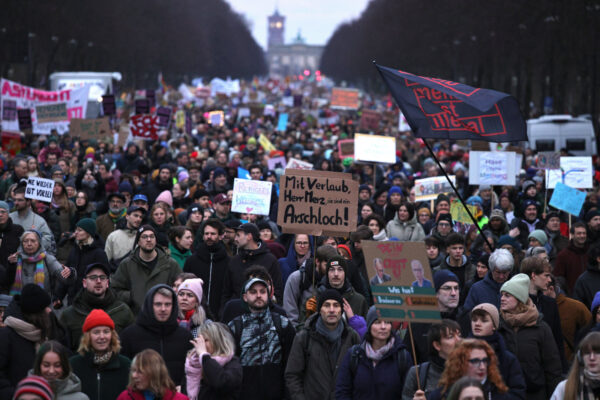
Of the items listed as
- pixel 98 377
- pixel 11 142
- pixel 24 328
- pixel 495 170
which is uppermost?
pixel 11 142

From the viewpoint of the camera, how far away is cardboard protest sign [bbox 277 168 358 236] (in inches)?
357

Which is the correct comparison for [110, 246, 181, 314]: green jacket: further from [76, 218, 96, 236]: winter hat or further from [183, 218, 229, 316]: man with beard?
[76, 218, 96, 236]: winter hat

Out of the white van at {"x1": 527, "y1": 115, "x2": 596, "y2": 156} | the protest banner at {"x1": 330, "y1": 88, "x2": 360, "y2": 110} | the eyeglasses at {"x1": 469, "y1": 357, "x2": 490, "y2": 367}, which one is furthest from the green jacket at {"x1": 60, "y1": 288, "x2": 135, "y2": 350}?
the protest banner at {"x1": 330, "y1": 88, "x2": 360, "y2": 110}

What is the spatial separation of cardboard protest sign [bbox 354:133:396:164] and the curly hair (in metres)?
12.0

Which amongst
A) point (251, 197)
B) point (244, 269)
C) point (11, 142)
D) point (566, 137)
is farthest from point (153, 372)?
point (566, 137)

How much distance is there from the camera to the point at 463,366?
5645 mm

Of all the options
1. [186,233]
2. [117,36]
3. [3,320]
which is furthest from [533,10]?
[3,320]

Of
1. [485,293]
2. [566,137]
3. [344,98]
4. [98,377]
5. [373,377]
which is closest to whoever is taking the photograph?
Result: [98,377]

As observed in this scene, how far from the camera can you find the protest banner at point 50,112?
22734 mm

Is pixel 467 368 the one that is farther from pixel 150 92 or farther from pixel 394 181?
pixel 150 92

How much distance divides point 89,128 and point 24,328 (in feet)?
55.1

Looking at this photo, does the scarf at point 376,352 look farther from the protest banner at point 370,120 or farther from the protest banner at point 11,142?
the protest banner at point 370,120

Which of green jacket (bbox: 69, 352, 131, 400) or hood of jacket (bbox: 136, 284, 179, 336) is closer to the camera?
green jacket (bbox: 69, 352, 131, 400)

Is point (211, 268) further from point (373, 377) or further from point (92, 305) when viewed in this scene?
point (373, 377)
